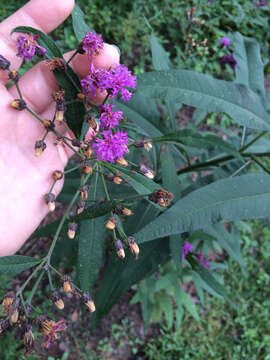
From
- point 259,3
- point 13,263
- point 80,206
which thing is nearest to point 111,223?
point 80,206

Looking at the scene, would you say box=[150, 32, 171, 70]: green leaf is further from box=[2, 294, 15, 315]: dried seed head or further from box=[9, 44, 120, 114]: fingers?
box=[2, 294, 15, 315]: dried seed head

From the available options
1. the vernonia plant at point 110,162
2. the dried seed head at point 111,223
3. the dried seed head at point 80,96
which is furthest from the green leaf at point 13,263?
the dried seed head at point 80,96

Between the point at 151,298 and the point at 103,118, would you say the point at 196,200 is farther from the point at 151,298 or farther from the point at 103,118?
the point at 151,298

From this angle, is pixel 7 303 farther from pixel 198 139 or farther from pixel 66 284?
pixel 198 139

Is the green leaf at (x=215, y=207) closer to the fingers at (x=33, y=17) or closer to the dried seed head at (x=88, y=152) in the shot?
the dried seed head at (x=88, y=152)

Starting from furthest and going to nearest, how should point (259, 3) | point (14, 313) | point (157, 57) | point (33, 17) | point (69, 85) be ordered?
point (259, 3)
point (157, 57)
point (33, 17)
point (69, 85)
point (14, 313)

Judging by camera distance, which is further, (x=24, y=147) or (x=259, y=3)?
(x=259, y=3)
